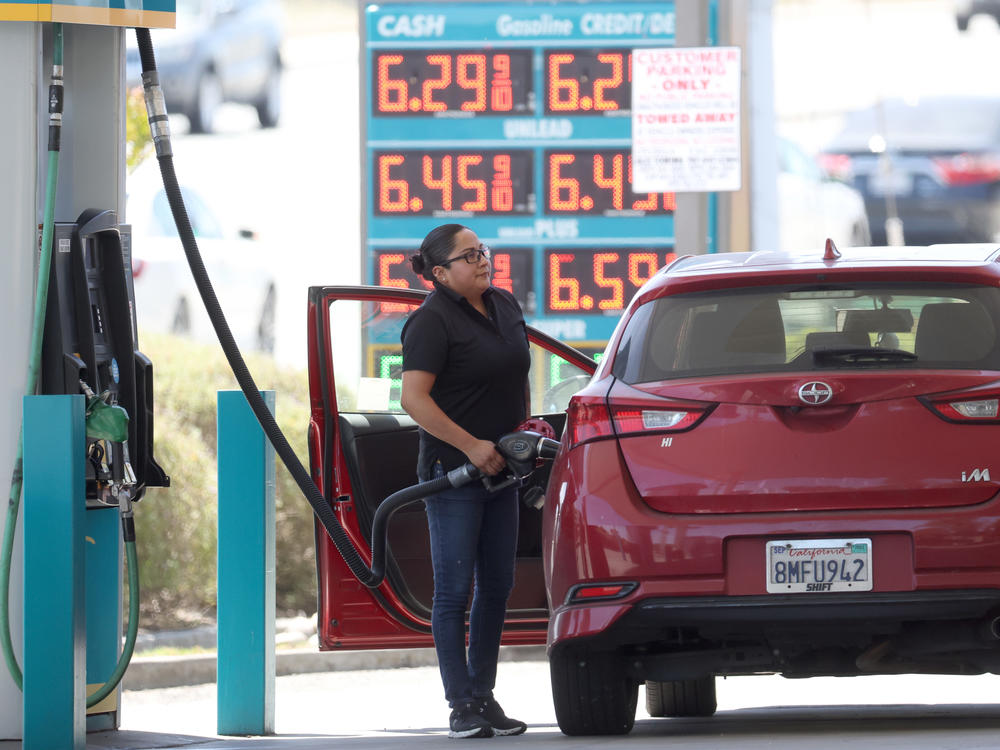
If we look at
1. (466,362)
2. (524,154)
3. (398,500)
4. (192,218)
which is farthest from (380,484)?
(192,218)

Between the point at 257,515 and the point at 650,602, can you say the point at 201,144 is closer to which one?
the point at 257,515

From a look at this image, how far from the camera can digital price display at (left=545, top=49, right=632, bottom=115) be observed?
13688 millimetres

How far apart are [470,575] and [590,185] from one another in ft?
24.9

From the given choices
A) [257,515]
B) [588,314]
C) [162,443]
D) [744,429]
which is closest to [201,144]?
[588,314]

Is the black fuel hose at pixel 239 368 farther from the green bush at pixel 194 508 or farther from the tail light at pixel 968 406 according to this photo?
the green bush at pixel 194 508

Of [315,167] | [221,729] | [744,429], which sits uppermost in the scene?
[315,167]

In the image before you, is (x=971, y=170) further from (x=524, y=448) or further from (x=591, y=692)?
(x=591, y=692)

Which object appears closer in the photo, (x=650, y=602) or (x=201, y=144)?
(x=650, y=602)

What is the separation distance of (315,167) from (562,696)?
20871mm

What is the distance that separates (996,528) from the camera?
5172 millimetres

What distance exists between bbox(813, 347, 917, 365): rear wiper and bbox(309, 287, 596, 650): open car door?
162 centimetres

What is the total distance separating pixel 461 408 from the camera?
20.8 ft

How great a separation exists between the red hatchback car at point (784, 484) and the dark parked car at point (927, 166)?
26602 mm

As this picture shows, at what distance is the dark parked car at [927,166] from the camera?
3222 cm
